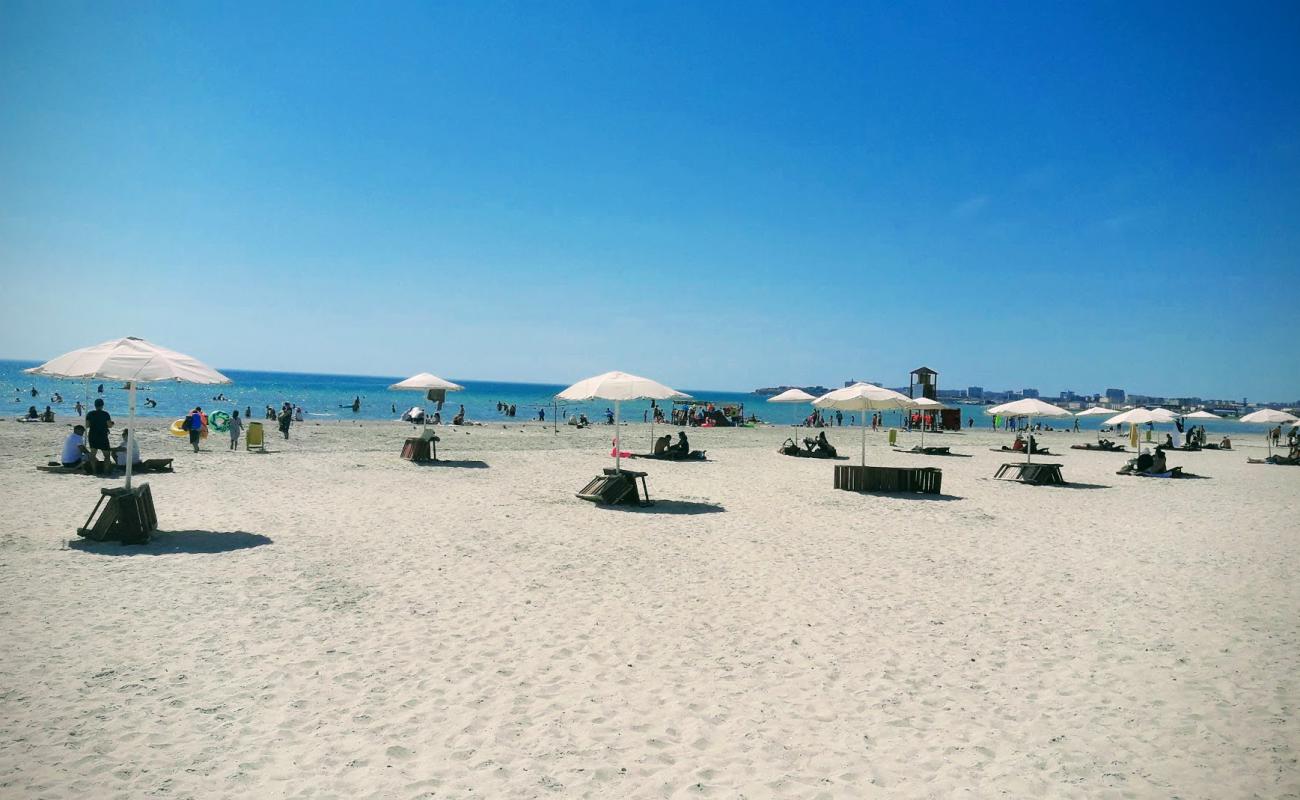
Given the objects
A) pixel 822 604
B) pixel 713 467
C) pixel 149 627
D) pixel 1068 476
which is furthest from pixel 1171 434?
pixel 149 627

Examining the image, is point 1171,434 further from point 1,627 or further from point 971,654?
point 1,627

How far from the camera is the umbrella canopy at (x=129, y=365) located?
885 cm

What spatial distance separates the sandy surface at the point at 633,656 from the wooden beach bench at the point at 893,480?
12.3 feet

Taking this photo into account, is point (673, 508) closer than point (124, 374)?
No

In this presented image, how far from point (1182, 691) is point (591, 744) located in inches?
176

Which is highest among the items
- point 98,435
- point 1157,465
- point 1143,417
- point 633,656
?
point 1143,417

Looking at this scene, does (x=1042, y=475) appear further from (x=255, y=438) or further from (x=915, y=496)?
(x=255, y=438)

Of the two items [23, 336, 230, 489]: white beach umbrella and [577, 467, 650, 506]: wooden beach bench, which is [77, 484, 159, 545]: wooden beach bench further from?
[577, 467, 650, 506]: wooden beach bench

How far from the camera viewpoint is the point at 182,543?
913 centimetres

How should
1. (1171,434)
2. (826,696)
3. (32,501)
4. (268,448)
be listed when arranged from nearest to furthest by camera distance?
(826,696)
(32,501)
(268,448)
(1171,434)

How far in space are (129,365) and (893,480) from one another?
14.0m

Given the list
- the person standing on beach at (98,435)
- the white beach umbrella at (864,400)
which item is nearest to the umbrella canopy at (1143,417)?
the white beach umbrella at (864,400)

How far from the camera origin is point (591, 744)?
4410 millimetres

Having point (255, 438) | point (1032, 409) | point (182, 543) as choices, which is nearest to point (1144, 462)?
point (1032, 409)
